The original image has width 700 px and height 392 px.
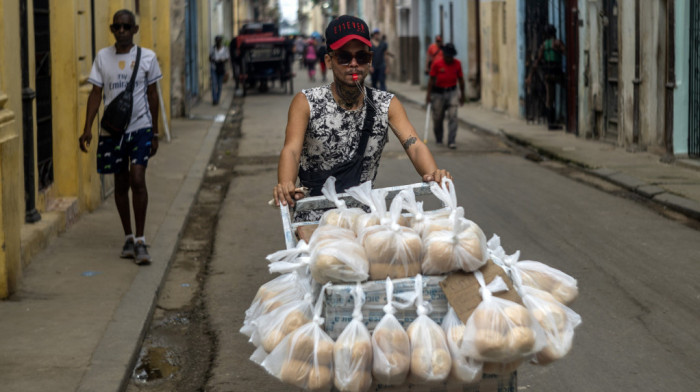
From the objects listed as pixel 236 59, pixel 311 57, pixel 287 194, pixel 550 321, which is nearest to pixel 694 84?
pixel 287 194

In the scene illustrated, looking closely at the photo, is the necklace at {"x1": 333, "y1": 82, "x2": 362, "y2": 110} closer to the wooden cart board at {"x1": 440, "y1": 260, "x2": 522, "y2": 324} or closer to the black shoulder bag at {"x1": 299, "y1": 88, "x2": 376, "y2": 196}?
the black shoulder bag at {"x1": 299, "y1": 88, "x2": 376, "y2": 196}

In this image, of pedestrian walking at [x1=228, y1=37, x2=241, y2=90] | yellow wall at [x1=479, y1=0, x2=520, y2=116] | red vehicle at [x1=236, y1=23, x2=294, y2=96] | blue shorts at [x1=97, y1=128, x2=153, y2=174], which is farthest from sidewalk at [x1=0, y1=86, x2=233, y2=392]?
pedestrian walking at [x1=228, y1=37, x2=241, y2=90]

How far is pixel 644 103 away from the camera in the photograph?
16016mm

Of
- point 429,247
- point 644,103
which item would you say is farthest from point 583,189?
point 429,247

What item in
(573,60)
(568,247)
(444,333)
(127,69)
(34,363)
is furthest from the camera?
(573,60)

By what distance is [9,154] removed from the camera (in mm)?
7117

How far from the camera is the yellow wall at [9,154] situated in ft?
22.6

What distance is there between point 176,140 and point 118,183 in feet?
34.3

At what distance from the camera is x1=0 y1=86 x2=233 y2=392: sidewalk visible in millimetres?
5492

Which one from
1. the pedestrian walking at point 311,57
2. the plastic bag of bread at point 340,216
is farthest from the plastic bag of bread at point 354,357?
the pedestrian walking at point 311,57

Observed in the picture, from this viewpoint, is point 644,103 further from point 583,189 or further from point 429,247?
point 429,247

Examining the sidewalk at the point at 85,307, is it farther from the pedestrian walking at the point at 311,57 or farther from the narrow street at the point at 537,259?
the pedestrian walking at the point at 311,57

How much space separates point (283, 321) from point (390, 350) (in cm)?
37

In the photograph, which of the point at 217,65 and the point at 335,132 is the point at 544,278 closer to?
the point at 335,132
